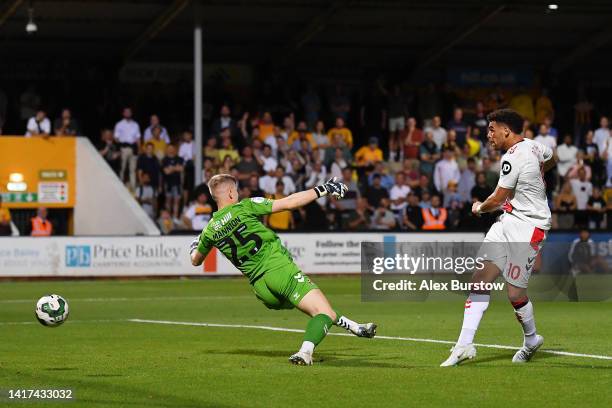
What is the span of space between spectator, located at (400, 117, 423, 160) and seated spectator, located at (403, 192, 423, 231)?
4.18 meters

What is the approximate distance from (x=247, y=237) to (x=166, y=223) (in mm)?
20987

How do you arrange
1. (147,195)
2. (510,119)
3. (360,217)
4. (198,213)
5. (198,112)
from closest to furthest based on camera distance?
(510,119)
(198,213)
(360,217)
(198,112)
(147,195)

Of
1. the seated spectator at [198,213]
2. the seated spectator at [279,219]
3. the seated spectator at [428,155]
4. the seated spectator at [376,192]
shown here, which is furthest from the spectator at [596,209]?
the seated spectator at [198,213]

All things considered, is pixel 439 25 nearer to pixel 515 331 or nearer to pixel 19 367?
pixel 515 331

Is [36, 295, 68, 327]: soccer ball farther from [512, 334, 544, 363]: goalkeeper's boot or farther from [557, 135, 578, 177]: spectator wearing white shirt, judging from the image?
[557, 135, 578, 177]: spectator wearing white shirt

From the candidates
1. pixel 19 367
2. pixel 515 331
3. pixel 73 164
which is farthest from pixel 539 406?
pixel 73 164

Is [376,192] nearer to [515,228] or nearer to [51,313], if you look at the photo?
[51,313]

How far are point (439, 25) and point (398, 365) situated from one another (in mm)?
30440

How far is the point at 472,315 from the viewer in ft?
38.5

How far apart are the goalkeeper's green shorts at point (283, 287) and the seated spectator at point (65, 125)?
23256 mm

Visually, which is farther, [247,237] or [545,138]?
[545,138]

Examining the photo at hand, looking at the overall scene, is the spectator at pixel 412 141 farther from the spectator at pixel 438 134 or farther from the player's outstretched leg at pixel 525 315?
the player's outstretched leg at pixel 525 315

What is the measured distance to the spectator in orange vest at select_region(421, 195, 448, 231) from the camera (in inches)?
1259

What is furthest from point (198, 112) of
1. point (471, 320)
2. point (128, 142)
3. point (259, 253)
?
point (471, 320)
